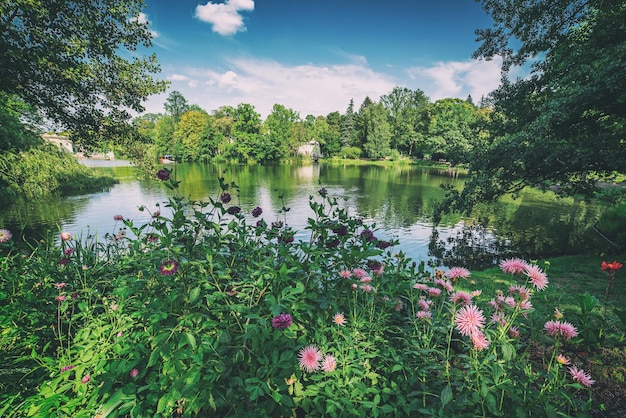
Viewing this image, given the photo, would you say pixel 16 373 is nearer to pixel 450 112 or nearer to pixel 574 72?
pixel 574 72

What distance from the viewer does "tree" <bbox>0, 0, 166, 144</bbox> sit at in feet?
15.8

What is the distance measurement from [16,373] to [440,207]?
9.39m

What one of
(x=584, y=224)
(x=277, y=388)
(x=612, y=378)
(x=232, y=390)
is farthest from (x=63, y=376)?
(x=584, y=224)

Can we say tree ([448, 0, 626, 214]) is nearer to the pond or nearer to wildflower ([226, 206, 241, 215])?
the pond

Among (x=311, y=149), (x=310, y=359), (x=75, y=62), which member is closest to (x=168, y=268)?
(x=310, y=359)

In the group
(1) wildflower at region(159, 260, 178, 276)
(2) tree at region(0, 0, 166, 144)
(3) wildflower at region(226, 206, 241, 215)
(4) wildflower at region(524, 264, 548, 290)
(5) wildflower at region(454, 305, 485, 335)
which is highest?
(2) tree at region(0, 0, 166, 144)

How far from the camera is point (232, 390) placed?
1567 millimetres

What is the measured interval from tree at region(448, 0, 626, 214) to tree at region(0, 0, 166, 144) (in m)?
9.51

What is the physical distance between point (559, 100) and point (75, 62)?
33.6ft

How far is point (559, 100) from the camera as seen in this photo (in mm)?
5723

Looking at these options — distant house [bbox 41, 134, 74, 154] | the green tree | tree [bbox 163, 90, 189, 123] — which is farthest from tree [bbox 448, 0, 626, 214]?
tree [bbox 163, 90, 189, 123]

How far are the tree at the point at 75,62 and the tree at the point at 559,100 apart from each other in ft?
31.2

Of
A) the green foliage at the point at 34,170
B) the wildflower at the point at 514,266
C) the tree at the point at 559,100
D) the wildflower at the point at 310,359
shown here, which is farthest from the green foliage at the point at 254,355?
the green foliage at the point at 34,170

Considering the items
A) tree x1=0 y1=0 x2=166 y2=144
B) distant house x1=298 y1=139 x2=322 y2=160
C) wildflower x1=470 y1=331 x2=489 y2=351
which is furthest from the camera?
distant house x1=298 y1=139 x2=322 y2=160
